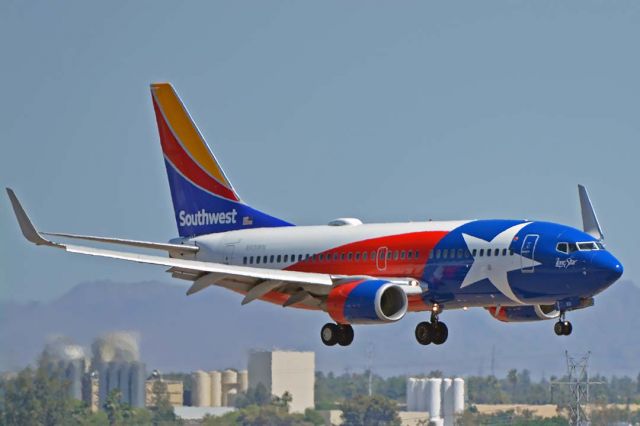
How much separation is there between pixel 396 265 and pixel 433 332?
251 centimetres

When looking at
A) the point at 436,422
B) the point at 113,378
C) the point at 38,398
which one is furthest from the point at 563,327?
the point at 436,422

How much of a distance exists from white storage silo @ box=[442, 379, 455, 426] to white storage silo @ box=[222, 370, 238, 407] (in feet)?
60.9

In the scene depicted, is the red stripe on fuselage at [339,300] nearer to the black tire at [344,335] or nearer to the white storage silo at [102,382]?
the black tire at [344,335]

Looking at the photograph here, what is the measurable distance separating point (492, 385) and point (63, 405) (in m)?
64.0

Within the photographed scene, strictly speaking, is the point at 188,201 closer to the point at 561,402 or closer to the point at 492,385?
the point at 561,402

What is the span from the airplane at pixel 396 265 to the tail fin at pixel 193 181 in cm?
58

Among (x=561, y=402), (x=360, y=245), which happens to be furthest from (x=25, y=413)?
(x=561, y=402)

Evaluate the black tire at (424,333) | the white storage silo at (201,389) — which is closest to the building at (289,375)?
the white storage silo at (201,389)

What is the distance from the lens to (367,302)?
55.8 meters

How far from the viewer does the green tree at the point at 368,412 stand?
101312 millimetres

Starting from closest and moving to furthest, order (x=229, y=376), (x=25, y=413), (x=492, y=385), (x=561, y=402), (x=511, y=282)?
1. (x=511, y=282)
2. (x=25, y=413)
3. (x=229, y=376)
4. (x=561, y=402)
5. (x=492, y=385)

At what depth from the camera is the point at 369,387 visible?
12100 cm

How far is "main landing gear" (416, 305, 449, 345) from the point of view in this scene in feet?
191

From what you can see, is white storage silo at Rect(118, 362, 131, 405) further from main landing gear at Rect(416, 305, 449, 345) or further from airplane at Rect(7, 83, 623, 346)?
main landing gear at Rect(416, 305, 449, 345)
